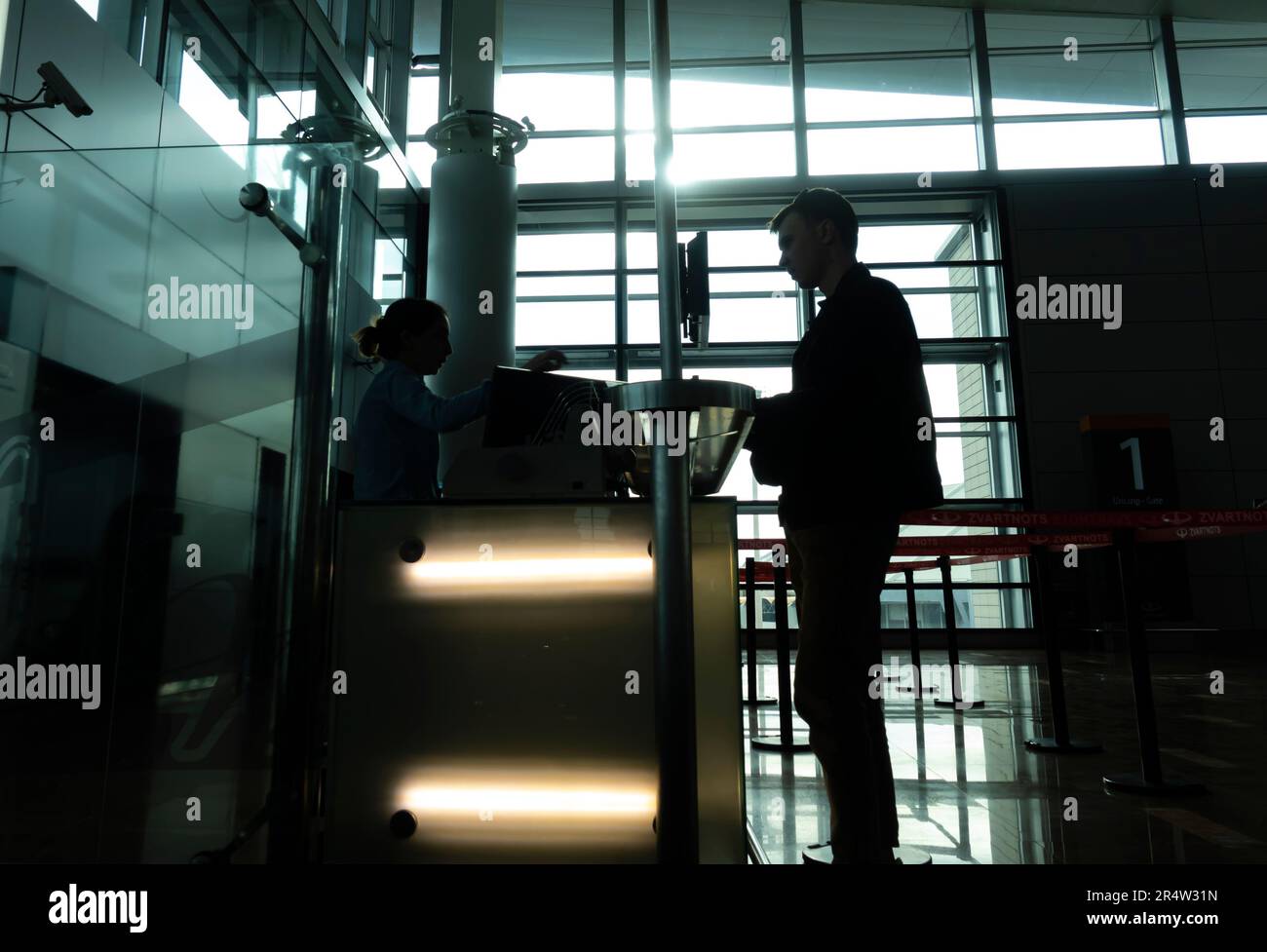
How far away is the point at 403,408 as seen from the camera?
1843 mm

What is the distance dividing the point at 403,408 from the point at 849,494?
107 cm

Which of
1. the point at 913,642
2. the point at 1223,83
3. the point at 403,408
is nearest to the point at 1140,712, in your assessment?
the point at 403,408

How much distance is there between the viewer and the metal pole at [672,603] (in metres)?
1.08

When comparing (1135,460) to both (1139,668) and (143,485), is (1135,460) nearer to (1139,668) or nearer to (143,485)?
(1139,668)

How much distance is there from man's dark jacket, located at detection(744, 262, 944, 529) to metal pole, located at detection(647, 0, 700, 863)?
31cm

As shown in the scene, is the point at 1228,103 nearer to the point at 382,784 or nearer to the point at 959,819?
the point at 959,819

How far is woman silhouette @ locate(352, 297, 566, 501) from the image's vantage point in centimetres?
181

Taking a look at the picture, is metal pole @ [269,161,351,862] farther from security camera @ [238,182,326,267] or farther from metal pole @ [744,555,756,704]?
metal pole @ [744,555,756,704]

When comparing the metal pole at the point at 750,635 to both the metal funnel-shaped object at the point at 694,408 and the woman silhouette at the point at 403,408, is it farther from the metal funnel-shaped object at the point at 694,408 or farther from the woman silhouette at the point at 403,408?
the metal funnel-shaped object at the point at 694,408

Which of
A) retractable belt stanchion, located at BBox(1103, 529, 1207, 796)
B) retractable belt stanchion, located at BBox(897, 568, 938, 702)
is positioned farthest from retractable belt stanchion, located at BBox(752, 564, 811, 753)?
retractable belt stanchion, located at BBox(897, 568, 938, 702)

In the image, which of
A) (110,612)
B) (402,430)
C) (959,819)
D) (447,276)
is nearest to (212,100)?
(447,276)

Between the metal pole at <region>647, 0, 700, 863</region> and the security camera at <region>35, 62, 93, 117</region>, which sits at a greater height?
the security camera at <region>35, 62, 93, 117</region>

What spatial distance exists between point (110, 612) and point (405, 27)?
29.0 ft
